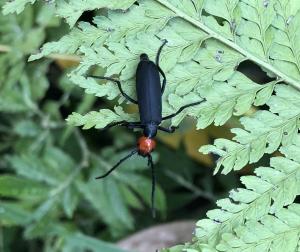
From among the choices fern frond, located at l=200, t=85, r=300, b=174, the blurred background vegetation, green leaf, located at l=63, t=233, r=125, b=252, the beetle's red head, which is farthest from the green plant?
the blurred background vegetation

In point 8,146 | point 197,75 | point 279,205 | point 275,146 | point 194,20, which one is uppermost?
point 194,20

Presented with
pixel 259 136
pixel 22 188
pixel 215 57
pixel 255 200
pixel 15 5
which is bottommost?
pixel 22 188

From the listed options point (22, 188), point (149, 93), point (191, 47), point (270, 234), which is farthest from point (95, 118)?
point (22, 188)

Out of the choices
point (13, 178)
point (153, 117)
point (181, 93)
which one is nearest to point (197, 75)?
point (181, 93)

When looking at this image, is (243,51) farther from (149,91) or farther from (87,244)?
(87,244)

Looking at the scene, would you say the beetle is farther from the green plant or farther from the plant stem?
the plant stem

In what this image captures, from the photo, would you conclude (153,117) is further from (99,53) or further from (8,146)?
(8,146)

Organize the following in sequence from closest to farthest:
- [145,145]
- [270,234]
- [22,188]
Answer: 1. [270,234]
2. [145,145]
3. [22,188]
